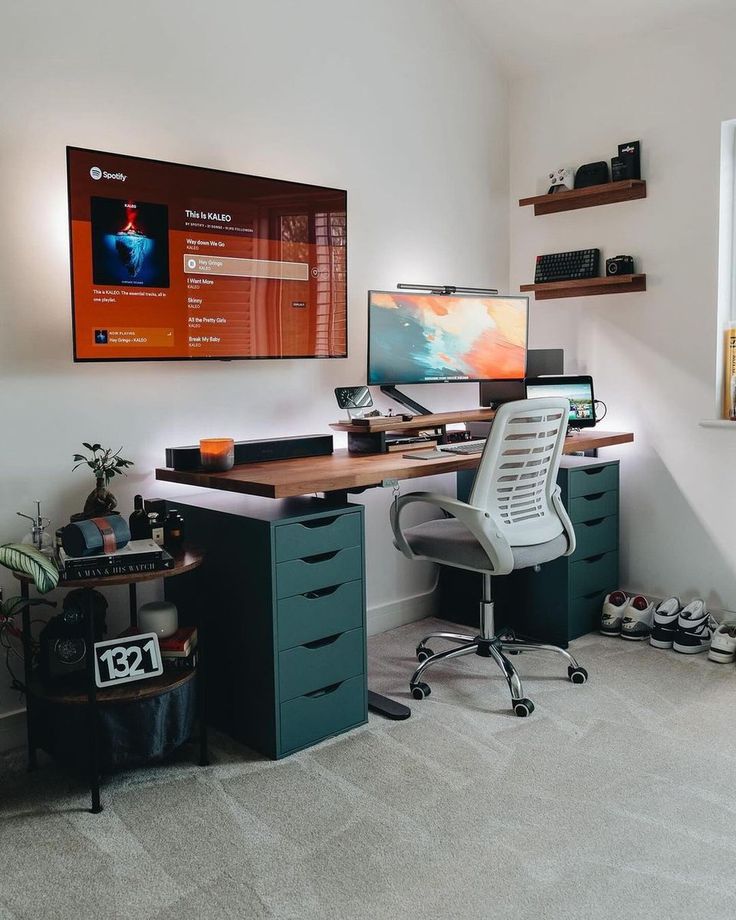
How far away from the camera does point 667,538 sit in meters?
3.64

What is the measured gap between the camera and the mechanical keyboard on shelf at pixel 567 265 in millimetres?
3746

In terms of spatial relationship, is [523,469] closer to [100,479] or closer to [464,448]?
[464,448]

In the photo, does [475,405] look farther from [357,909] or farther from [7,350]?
[357,909]

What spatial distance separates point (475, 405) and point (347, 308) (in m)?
0.89

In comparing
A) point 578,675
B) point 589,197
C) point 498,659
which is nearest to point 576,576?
point 578,675

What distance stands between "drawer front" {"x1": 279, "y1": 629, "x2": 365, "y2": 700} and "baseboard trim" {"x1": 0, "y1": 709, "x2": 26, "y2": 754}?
0.84 metres

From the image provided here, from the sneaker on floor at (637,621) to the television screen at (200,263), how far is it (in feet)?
5.06

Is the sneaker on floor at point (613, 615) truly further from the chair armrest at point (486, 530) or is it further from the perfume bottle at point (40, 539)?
the perfume bottle at point (40, 539)

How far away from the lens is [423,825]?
2.11 m

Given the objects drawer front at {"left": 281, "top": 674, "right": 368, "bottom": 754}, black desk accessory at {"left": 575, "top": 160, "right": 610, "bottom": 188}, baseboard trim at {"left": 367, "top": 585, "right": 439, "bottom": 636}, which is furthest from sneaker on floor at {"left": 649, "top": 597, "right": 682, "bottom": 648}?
black desk accessory at {"left": 575, "top": 160, "right": 610, "bottom": 188}

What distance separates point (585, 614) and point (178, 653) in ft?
5.80

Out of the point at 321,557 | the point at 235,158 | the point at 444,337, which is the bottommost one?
the point at 321,557

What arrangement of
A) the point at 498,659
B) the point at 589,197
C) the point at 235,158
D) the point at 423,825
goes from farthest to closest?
the point at 589,197 → the point at 235,158 → the point at 498,659 → the point at 423,825

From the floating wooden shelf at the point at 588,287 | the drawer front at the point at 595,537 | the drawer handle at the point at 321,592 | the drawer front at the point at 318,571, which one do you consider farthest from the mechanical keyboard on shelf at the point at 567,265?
the drawer handle at the point at 321,592
